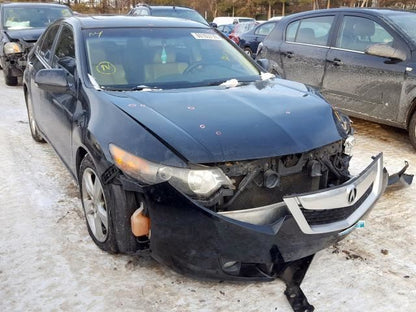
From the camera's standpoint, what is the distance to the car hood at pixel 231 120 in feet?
8.00

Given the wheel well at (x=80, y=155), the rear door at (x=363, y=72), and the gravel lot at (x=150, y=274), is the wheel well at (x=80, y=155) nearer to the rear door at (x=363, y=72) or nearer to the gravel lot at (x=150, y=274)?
the gravel lot at (x=150, y=274)

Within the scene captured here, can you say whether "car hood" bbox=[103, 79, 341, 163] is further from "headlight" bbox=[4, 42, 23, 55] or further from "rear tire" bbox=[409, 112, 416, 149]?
"headlight" bbox=[4, 42, 23, 55]

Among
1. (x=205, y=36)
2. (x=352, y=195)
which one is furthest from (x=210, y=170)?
(x=205, y=36)

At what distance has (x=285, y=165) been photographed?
2574mm

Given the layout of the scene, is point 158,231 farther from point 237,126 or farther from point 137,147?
point 237,126

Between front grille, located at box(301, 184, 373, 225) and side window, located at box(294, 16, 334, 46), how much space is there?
3.98m

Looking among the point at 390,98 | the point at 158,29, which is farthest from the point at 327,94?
the point at 158,29

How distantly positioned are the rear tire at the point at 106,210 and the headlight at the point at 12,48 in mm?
6792

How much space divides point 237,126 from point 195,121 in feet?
0.83

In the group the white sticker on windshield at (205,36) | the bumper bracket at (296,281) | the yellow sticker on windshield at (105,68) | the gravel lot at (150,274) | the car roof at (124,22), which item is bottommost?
the gravel lot at (150,274)

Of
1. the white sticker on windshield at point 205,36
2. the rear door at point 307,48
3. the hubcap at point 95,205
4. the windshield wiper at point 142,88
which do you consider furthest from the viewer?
the rear door at point 307,48

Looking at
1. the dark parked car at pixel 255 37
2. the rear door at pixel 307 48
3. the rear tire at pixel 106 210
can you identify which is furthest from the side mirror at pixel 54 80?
the dark parked car at pixel 255 37

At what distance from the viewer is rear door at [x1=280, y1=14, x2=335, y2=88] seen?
19.8 ft

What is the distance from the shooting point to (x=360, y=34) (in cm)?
563
